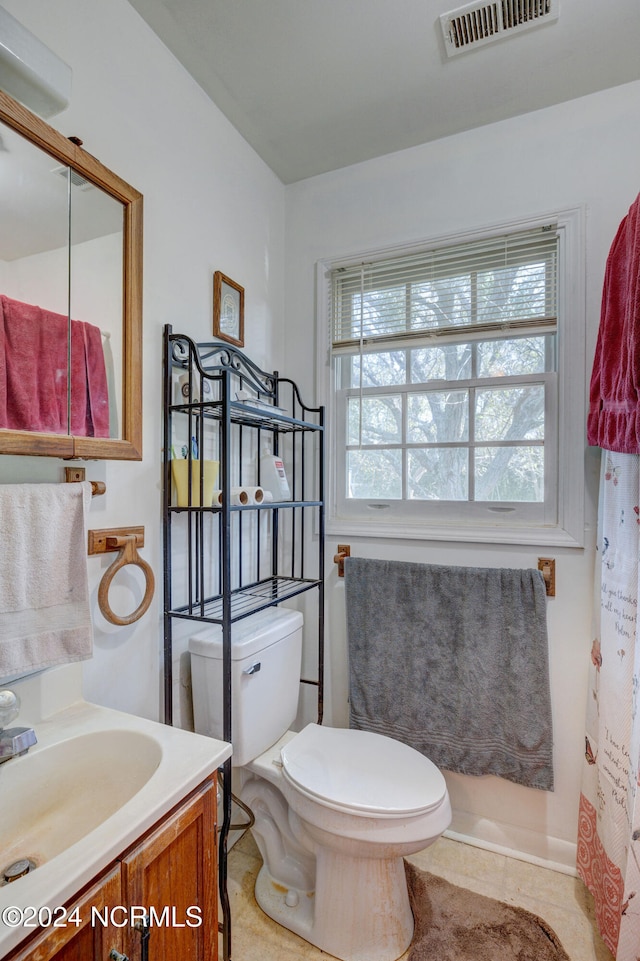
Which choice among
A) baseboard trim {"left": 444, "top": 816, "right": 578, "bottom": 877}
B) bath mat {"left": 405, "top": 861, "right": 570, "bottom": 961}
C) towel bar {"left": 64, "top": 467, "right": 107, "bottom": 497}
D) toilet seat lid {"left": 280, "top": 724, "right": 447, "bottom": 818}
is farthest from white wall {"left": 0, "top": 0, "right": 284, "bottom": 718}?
baseboard trim {"left": 444, "top": 816, "right": 578, "bottom": 877}

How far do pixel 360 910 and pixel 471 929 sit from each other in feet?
1.13

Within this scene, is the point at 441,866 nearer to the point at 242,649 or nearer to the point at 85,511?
the point at 242,649

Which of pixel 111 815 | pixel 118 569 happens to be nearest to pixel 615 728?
pixel 111 815

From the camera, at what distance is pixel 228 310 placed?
1.70 metres

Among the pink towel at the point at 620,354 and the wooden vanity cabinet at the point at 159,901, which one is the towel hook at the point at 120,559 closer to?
the wooden vanity cabinet at the point at 159,901

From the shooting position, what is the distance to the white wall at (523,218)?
1.57 metres

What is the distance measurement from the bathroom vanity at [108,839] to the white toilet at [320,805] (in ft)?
1.28

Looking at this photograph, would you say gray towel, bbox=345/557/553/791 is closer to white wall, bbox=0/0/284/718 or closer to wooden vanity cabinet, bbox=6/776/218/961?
white wall, bbox=0/0/284/718

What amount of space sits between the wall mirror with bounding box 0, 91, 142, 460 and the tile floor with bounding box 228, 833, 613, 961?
1.40 meters

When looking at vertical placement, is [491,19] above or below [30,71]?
above

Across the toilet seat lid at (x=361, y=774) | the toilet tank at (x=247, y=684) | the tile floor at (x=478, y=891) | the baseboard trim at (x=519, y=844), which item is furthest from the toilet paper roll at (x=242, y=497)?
the baseboard trim at (x=519, y=844)

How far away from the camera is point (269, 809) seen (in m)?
1.50

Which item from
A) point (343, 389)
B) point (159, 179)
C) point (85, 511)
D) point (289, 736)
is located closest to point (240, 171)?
point (159, 179)

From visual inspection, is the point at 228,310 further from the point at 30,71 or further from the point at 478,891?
the point at 478,891
